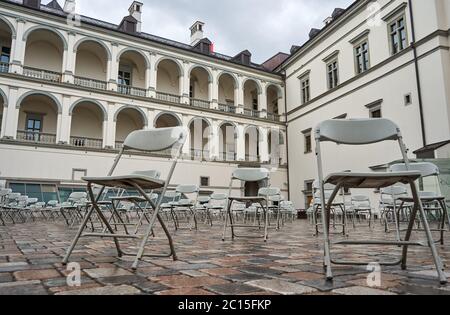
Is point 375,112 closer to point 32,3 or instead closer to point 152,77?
point 152,77

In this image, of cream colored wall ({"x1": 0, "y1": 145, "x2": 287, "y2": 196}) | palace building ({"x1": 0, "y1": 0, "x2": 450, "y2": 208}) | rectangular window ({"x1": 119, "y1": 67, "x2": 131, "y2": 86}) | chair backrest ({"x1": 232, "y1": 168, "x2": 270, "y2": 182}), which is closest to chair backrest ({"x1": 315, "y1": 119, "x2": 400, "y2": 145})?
chair backrest ({"x1": 232, "y1": 168, "x2": 270, "y2": 182})

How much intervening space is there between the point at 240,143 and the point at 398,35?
10.5m

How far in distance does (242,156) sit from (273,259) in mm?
19530

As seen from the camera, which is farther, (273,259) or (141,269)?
(273,259)

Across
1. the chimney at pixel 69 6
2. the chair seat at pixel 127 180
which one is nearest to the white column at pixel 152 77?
the chimney at pixel 69 6

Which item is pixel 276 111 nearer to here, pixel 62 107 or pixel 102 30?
pixel 102 30

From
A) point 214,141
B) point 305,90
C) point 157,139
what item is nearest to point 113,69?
point 214,141

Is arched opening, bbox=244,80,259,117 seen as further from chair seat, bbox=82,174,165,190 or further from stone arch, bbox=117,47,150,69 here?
chair seat, bbox=82,174,165,190

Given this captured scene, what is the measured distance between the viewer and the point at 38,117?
1869 cm

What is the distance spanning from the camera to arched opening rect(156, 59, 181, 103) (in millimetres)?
21391

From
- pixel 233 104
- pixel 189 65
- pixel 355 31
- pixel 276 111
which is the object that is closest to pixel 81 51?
pixel 189 65

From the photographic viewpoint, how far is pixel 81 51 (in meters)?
19.9

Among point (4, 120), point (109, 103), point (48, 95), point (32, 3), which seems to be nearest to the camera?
point (4, 120)

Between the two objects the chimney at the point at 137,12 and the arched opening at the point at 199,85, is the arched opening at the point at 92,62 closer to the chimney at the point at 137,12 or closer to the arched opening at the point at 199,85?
the chimney at the point at 137,12
